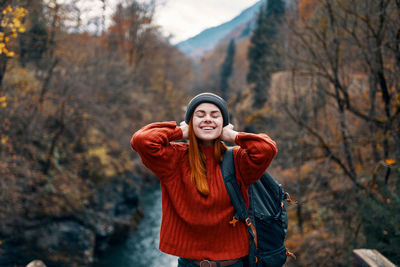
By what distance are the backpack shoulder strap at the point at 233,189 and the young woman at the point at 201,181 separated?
0.04 meters

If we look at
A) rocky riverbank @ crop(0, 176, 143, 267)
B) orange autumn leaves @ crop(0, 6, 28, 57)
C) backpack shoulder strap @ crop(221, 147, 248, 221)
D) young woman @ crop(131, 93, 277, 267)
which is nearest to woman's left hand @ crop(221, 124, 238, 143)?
young woman @ crop(131, 93, 277, 267)

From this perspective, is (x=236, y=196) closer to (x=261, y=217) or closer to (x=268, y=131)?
(x=261, y=217)

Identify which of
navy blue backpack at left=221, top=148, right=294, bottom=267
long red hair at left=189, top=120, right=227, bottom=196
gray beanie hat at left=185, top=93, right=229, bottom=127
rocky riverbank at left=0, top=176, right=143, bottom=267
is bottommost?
rocky riverbank at left=0, top=176, right=143, bottom=267

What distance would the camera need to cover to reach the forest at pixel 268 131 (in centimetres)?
557

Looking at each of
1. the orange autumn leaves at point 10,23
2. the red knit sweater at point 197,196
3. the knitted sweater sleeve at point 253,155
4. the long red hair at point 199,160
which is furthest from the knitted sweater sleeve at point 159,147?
the orange autumn leaves at point 10,23

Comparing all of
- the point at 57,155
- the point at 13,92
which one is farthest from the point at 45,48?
the point at 57,155

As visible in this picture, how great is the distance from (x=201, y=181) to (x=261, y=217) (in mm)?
488

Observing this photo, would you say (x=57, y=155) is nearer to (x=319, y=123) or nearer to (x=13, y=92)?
(x=13, y=92)

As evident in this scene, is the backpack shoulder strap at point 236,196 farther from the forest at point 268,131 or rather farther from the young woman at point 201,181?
the forest at point 268,131

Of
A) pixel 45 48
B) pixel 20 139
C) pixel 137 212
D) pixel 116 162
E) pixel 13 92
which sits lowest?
pixel 137 212

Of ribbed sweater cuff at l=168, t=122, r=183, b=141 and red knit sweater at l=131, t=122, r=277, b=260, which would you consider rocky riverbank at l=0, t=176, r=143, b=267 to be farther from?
ribbed sweater cuff at l=168, t=122, r=183, b=141

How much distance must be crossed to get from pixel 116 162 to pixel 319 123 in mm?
8911

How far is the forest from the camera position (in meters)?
5.57

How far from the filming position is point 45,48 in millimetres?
11172
